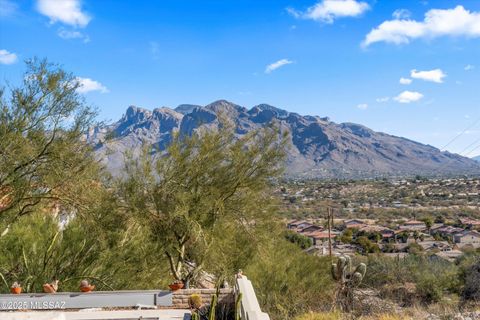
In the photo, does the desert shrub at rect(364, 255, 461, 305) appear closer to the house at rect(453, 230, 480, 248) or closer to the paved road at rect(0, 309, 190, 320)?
the paved road at rect(0, 309, 190, 320)

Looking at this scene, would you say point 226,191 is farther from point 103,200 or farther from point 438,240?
point 438,240

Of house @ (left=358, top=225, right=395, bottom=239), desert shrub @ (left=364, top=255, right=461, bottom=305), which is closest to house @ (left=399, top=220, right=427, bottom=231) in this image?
house @ (left=358, top=225, right=395, bottom=239)

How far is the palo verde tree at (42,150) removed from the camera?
1178 centimetres

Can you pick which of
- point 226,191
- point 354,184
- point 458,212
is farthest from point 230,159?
point 354,184

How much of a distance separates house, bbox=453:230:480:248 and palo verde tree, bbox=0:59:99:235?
51.3m

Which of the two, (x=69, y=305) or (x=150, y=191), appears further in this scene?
(x=150, y=191)

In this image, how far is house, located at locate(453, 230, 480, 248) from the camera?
55.7 meters

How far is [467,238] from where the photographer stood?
192 feet

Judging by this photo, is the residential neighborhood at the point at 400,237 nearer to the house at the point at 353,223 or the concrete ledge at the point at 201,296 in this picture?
the house at the point at 353,223

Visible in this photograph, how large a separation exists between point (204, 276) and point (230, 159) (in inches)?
177

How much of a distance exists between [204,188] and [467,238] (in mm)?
52695

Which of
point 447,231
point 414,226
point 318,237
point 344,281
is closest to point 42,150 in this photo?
point 344,281

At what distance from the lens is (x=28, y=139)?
11969mm

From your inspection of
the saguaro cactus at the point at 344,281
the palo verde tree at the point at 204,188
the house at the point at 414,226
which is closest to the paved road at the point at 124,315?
the palo verde tree at the point at 204,188
